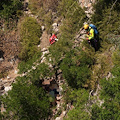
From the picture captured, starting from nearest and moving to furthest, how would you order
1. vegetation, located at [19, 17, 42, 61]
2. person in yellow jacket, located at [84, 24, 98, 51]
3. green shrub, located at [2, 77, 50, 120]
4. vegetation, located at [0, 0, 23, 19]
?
1. green shrub, located at [2, 77, 50, 120]
2. person in yellow jacket, located at [84, 24, 98, 51]
3. vegetation, located at [19, 17, 42, 61]
4. vegetation, located at [0, 0, 23, 19]

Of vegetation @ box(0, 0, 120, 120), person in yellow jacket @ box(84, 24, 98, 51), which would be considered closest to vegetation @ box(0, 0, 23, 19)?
vegetation @ box(0, 0, 120, 120)

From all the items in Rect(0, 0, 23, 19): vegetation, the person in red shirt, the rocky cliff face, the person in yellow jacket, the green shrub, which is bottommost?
the green shrub

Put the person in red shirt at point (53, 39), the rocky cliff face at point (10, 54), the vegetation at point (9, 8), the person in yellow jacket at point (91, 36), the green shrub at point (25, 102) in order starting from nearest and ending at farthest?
the green shrub at point (25, 102) < the person in yellow jacket at point (91, 36) < the person in red shirt at point (53, 39) < the rocky cliff face at point (10, 54) < the vegetation at point (9, 8)

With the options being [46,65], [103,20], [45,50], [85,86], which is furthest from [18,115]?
[103,20]

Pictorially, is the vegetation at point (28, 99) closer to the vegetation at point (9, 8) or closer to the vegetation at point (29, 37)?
the vegetation at point (29, 37)

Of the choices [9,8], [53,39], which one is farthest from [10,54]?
[9,8]

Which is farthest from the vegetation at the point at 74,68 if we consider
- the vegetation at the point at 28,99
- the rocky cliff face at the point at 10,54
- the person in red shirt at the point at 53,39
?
the rocky cliff face at the point at 10,54

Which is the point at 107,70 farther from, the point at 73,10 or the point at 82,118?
the point at 73,10

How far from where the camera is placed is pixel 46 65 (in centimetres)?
718

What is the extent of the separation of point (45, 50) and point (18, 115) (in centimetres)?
349

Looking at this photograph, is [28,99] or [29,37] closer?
[28,99]

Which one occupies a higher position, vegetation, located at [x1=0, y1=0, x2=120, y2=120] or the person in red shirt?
the person in red shirt

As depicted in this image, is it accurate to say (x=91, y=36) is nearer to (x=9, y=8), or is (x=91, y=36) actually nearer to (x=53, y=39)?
(x=53, y=39)

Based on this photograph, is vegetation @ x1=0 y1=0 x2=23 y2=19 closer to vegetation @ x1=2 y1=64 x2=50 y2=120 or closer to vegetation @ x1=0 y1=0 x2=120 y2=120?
vegetation @ x1=0 y1=0 x2=120 y2=120
